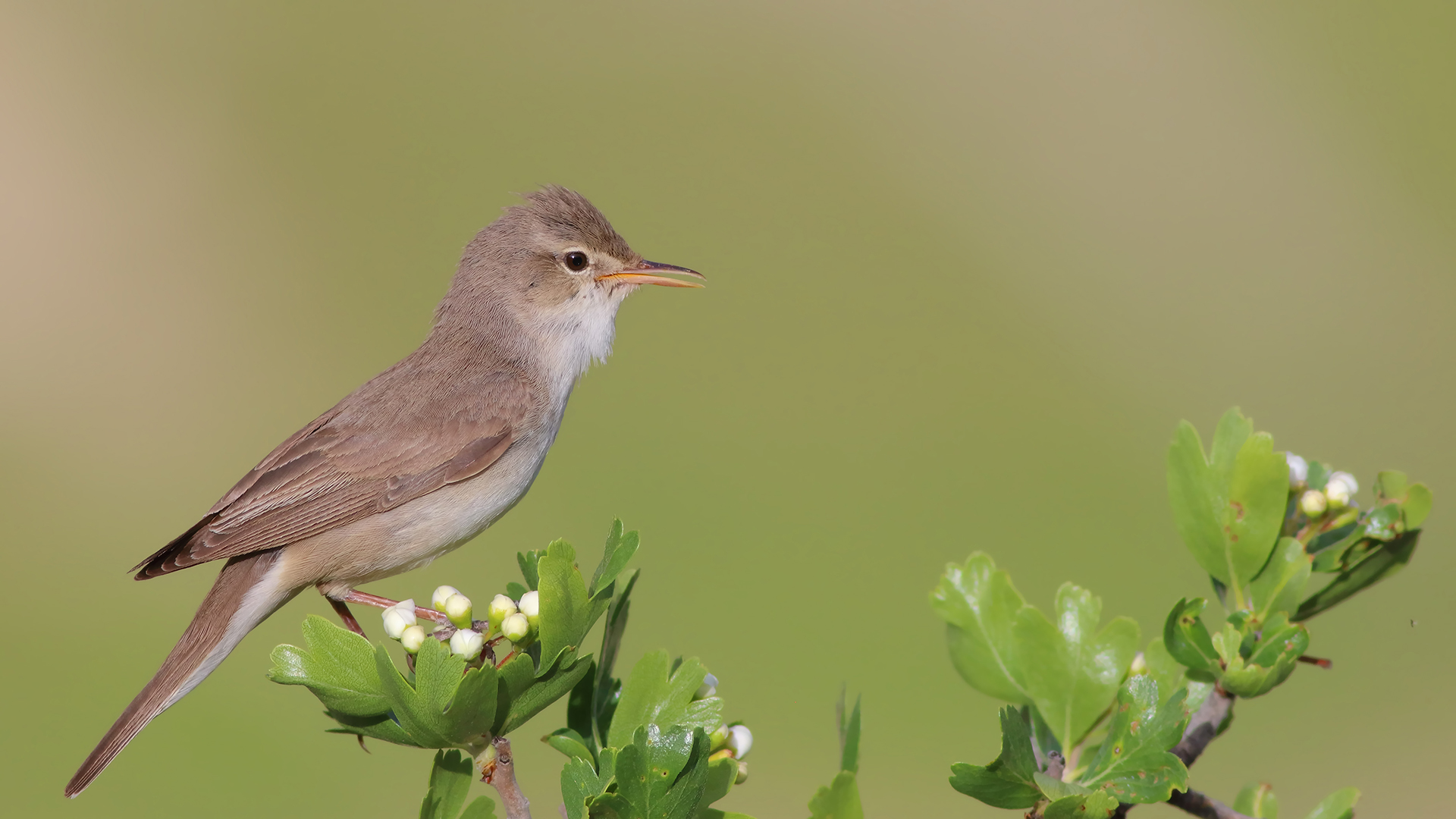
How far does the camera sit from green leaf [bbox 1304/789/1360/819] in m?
1.82

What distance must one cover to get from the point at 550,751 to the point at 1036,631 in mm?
5470

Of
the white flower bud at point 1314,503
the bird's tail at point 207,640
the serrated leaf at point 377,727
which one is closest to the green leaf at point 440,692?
the serrated leaf at point 377,727

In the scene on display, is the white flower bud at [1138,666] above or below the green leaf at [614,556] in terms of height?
below

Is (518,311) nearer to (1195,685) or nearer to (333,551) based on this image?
(333,551)

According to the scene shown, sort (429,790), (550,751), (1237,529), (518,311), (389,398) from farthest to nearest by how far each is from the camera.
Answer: (550,751) < (518,311) < (389,398) < (1237,529) < (429,790)

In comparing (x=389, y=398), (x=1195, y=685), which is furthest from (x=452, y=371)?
(x=1195, y=685)

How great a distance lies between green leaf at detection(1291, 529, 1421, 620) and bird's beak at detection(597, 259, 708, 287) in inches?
104

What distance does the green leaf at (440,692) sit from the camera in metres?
1.48

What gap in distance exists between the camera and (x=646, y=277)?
411cm

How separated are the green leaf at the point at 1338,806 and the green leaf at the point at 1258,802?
11 cm

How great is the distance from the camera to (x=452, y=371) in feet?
12.6

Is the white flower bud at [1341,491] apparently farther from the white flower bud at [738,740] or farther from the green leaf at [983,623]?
the white flower bud at [738,740]

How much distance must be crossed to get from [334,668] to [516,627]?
279mm

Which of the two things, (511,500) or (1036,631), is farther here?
(511,500)
